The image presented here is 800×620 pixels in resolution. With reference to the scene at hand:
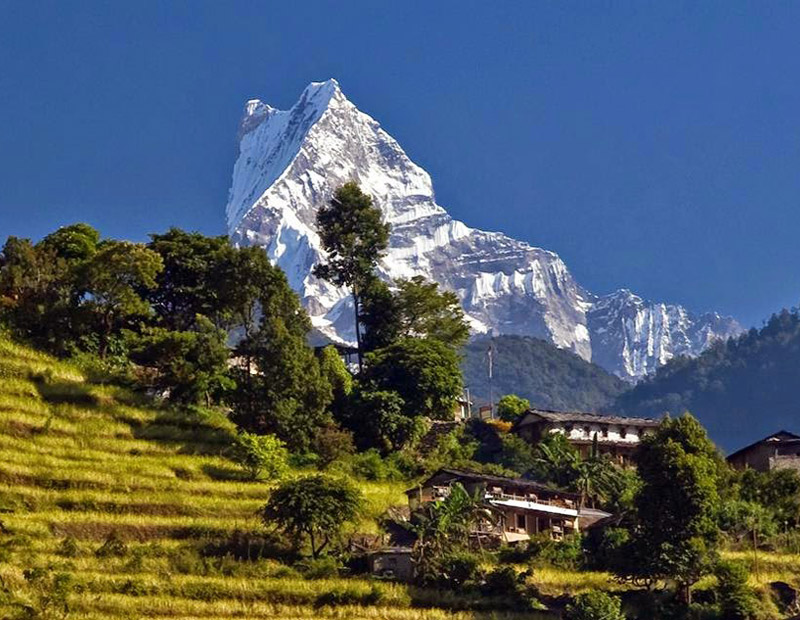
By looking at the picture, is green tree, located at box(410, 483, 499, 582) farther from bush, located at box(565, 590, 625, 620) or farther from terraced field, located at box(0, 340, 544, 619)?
bush, located at box(565, 590, 625, 620)

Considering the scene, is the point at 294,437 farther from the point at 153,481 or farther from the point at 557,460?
the point at 557,460

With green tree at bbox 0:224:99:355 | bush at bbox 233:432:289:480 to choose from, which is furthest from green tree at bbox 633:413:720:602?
green tree at bbox 0:224:99:355

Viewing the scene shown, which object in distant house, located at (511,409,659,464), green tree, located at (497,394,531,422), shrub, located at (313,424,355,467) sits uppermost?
green tree, located at (497,394,531,422)

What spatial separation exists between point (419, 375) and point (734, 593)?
84.5 feet

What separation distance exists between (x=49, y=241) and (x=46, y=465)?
2352 cm

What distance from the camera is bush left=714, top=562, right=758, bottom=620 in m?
55.1

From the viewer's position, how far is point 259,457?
6347 centimetres

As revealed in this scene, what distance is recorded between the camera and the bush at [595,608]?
5178cm

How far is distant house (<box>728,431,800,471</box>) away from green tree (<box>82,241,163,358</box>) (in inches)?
1543

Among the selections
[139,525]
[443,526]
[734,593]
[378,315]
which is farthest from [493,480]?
[378,315]

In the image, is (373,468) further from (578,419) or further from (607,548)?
(578,419)

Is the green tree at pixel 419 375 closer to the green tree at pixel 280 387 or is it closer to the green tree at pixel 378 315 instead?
the green tree at pixel 280 387

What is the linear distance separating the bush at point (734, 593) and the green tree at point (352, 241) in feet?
116

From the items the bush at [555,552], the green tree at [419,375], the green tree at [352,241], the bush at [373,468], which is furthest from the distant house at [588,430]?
the bush at [555,552]
